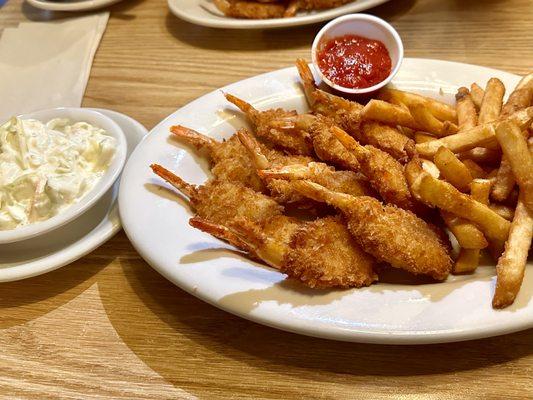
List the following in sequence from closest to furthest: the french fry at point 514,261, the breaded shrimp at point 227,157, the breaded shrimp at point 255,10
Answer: the french fry at point 514,261, the breaded shrimp at point 227,157, the breaded shrimp at point 255,10

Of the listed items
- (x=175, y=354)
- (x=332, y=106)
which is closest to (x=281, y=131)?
(x=332, y=106)

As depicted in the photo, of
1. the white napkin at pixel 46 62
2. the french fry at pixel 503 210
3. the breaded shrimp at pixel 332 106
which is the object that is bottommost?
the white napkin at pixel 46 62

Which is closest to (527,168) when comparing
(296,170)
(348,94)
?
(296,170)

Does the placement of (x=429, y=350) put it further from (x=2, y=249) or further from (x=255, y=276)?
(x=2, y=249)

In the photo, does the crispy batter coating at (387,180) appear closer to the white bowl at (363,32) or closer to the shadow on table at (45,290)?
the white bowl at (363,32)

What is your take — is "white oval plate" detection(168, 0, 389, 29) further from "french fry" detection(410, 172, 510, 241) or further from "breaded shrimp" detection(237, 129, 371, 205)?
"french fry" detection(410, 172, 510, 241)

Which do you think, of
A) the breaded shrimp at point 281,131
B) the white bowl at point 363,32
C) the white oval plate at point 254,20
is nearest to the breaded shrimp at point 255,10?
the white oval plate at point 254,20
